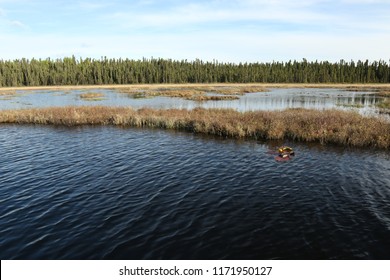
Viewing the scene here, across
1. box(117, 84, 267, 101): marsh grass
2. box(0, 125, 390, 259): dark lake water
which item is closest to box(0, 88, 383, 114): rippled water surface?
box(117, 84, 267, 101): marsh grass

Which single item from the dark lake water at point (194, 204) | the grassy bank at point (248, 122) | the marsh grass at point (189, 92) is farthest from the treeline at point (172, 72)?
the dark lake water at point (194, 204)

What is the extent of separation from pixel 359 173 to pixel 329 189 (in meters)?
3.63

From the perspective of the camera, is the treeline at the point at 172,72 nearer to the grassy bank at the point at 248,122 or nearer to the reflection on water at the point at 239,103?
the reflection on water at the point at 239,103

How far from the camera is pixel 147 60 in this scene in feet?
585

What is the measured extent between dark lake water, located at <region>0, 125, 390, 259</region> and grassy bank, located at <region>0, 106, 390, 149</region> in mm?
2474

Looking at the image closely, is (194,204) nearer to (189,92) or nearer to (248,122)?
(248,122)

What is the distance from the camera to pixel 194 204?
1212 cm

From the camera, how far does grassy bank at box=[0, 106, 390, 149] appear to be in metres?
23.0

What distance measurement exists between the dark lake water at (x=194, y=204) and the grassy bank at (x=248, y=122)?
2.47m

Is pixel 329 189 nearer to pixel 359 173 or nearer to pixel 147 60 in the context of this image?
pixel 359 173

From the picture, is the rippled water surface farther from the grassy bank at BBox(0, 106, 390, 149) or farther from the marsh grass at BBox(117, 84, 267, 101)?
the grassy bank at BBox(0, 106, 390, 149)
